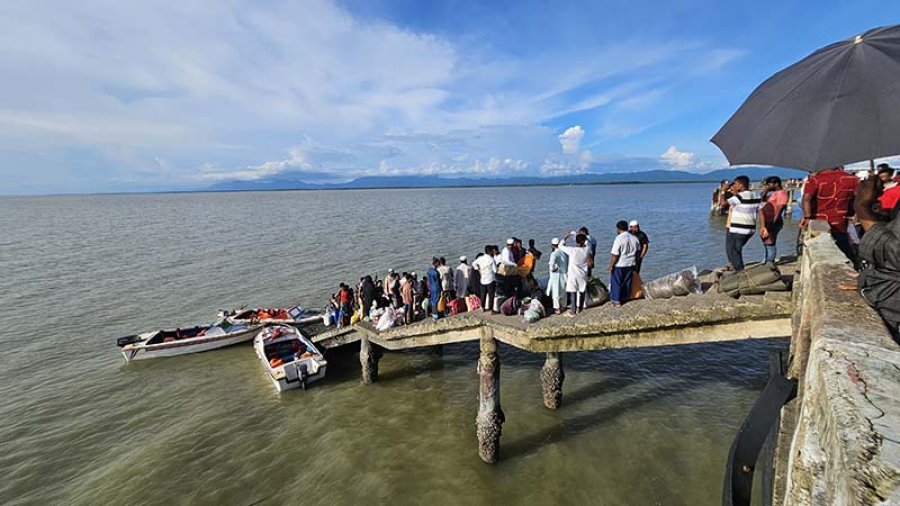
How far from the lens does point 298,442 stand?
38.3 ft

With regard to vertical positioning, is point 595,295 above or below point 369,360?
above

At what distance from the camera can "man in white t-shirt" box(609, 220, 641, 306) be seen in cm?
898

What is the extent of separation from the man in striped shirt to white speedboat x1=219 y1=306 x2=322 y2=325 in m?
16.4

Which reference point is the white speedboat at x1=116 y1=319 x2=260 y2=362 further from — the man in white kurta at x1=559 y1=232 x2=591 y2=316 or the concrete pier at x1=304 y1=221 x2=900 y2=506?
the man in white kurta at x1=559 y1=232 x2=591 y2=316

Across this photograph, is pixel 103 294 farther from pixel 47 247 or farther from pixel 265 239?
pixel 47 247

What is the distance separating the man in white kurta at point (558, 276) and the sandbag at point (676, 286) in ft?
6.47

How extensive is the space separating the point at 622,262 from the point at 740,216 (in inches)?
97.0

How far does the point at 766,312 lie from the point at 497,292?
19.6 feet

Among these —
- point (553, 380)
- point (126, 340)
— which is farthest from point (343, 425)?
point (126, 340)

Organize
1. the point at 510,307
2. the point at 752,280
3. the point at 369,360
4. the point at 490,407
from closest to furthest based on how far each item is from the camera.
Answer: the point at 752,280, the point at 490,407, the point at 510,307, the point at 369,360

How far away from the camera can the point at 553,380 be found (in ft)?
39.7

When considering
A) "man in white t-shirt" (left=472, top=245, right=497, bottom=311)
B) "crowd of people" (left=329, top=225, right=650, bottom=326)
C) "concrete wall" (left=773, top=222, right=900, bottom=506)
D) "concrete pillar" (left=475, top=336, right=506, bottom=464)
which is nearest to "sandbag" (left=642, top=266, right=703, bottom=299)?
"crowd of people" (left=329, top=225, right=650, bottom=326)

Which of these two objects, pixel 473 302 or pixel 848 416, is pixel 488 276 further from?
pixel 848 416

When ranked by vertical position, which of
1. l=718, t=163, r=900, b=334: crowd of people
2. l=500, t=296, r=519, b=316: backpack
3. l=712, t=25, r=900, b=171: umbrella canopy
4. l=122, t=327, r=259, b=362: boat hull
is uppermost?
l=712, t=25, r=900, b=171: umbrella canopy
